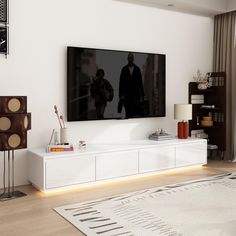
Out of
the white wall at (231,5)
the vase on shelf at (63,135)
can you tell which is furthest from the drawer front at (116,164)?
the white wall at (231,5)

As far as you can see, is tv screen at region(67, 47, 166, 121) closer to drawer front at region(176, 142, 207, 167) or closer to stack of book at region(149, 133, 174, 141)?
stack of book at region(149, 133, 174, 141)

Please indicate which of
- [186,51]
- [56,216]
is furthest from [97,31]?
[56,216]

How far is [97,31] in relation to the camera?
4523 millimetres

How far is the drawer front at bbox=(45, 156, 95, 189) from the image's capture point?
3709 millimetres

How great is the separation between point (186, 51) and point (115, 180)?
8.25 ft

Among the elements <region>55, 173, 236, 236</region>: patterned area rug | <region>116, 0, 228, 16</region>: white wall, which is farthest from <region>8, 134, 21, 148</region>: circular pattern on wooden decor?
<region>116, 0, 228, 16</region>: white wall

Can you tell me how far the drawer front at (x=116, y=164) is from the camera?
160 inches

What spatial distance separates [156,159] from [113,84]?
47.2 inches

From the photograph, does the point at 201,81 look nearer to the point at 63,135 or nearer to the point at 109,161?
the point at 109,161

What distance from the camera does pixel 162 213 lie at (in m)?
3.08

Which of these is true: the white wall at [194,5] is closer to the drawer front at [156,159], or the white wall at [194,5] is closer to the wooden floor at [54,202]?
the drawer front at [156,159]

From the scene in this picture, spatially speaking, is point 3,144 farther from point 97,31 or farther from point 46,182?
point 97,31

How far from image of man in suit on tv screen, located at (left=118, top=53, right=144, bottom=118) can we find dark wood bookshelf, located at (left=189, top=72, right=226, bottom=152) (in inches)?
43.9

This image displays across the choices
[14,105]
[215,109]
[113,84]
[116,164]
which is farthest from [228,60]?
[14,105]
